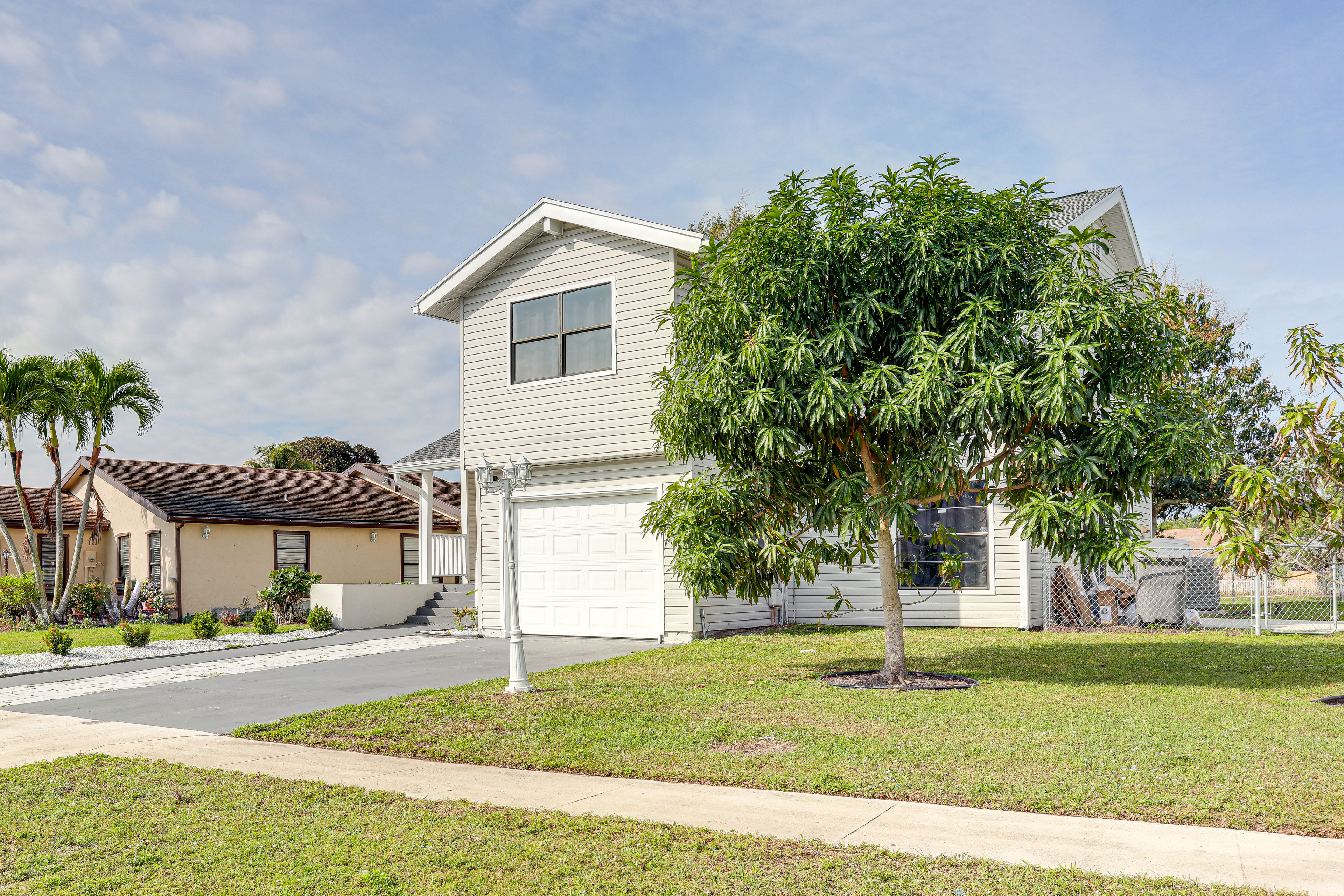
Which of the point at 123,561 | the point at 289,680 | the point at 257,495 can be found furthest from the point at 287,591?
the point at 289,680

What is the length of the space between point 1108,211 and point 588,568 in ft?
37.3

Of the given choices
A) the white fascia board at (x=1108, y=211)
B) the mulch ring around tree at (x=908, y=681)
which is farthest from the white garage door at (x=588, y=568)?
the white fascia board at (x=1108, y=211)

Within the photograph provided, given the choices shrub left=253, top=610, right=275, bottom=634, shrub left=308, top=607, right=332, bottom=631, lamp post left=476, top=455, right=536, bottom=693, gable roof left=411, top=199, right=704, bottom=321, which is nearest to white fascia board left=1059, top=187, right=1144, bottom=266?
gable roof left=411, top=199, right=704, bottom=321

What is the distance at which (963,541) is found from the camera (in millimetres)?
14688

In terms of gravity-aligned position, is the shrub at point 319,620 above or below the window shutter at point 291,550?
below

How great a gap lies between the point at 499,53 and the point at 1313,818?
46.2 ft

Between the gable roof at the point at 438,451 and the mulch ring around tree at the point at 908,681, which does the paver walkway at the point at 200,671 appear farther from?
the mulch ring around tree at the point at 908,681

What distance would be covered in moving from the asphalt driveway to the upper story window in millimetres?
4443

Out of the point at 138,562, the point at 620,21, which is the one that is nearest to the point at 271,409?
the point at 138,562

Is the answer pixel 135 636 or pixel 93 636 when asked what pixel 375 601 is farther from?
pixel 93 636

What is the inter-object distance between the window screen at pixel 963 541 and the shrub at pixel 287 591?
12.6 meters

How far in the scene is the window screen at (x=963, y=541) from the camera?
571 inches

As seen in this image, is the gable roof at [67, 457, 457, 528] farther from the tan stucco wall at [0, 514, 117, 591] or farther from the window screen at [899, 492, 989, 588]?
the window screen at [899, 492, 989, 588]

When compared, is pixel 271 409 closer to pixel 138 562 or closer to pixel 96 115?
pixel 138 562
